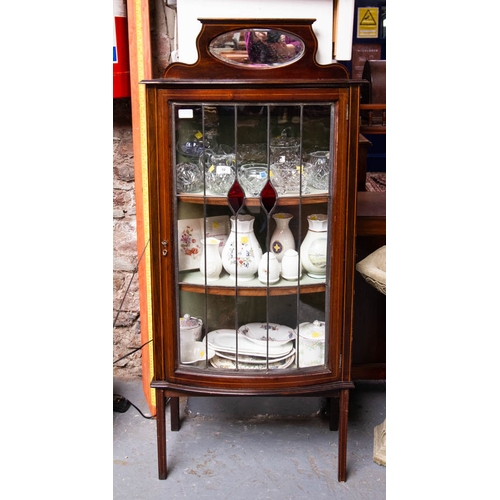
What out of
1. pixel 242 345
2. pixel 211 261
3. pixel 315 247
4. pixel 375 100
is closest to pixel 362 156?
pixel 375 100

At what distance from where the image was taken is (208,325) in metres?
2.01

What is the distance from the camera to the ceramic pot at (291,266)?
1.98m

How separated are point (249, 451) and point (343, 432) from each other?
1.31 feet

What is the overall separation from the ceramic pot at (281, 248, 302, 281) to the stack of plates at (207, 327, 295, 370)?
0.74 feet

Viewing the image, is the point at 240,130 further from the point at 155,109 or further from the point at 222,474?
the point at 222,474

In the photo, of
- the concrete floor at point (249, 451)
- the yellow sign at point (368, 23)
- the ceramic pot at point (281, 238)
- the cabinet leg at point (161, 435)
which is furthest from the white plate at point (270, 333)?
the yellow sign at point (368, 23)

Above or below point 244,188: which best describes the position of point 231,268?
below

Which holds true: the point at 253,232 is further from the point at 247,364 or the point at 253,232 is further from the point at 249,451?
the point at 249,451

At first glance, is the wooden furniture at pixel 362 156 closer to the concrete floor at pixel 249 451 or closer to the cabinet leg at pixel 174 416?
the concrete floor at pixel 249 451

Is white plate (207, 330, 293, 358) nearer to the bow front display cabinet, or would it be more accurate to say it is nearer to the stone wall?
the bow front display cabinet

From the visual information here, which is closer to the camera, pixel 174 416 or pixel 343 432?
pixel 343 432

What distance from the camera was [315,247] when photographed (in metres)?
1.95

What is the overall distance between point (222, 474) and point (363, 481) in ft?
1.60

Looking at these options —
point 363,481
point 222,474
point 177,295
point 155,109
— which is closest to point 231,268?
point 177,295
